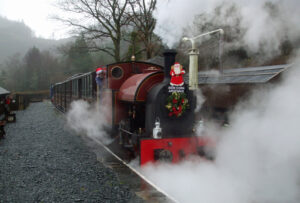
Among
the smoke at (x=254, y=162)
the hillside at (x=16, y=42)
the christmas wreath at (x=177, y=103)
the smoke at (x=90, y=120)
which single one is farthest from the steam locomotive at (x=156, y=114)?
the hillside at (x=16, y=42)

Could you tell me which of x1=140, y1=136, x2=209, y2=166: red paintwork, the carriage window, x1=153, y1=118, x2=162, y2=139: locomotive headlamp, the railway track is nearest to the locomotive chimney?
x1=153, y1=118, x2=162, y2=139: locomotive headlamp

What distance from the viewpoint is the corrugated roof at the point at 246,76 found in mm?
6218

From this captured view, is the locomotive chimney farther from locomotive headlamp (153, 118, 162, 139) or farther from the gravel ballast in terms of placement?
the gravel ballast

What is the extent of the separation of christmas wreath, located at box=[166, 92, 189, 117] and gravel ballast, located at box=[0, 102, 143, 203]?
181cm

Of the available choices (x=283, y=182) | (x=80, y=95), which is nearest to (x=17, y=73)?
(x=80, y=95)

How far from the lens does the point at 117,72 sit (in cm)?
727

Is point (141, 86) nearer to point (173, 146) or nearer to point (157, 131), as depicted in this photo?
point (157, 131)

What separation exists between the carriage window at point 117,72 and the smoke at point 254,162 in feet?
9.24

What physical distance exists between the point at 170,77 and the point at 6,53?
12384cm

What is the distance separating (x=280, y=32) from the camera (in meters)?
9.23

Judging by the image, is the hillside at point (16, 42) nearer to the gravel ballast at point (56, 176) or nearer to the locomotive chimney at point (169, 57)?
the gravel ballast at point (56, 176)

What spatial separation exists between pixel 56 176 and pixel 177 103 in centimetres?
286

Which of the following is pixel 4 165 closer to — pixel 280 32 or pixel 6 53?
pixel 280 32

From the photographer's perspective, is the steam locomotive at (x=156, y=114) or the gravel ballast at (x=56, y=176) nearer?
the gravel ballast at (x=56, y=176)
